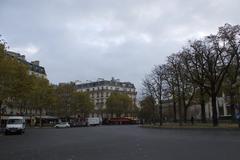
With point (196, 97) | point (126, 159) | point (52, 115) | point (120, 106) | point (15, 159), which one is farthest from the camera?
point (120, 106)

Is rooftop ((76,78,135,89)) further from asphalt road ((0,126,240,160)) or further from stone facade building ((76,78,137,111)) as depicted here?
asphalt road ((0,126,240,160))

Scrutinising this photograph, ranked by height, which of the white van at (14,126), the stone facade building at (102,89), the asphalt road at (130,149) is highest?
the stone facade building at (102,89)

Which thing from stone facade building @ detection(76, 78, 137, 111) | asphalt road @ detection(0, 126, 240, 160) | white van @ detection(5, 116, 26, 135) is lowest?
asphalt road @ detection(0, 126, 240, 160)

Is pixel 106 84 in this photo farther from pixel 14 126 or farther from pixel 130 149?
pixel 130 149

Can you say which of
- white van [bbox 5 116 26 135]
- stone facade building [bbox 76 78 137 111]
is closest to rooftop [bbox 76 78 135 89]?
stone facade building [bbox 76 78 137 111]

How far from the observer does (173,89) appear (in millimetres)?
64438

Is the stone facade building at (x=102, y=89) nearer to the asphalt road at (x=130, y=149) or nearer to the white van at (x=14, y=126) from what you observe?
the white van at (x=14, y=126)

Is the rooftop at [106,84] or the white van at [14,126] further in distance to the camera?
the rooftop at [106,84]

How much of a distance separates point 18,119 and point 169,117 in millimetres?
78335

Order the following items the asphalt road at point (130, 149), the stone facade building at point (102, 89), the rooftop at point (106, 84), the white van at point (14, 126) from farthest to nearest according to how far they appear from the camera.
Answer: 1. the rooftop at point (106, 84)
2. the stone facade building at point (102, 89)
3. the white van at point (14, 126)
4. the asphalt road at point (130, 149)

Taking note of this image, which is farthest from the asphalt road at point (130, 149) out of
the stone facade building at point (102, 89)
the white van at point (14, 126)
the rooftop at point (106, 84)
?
the rooftop at point (106, 84)

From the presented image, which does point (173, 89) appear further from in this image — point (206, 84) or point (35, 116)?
point (35, 116)

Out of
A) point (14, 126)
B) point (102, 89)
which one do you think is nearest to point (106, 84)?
point (102, 89)

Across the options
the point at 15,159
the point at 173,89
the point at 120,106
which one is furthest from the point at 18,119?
the point at 120,106
